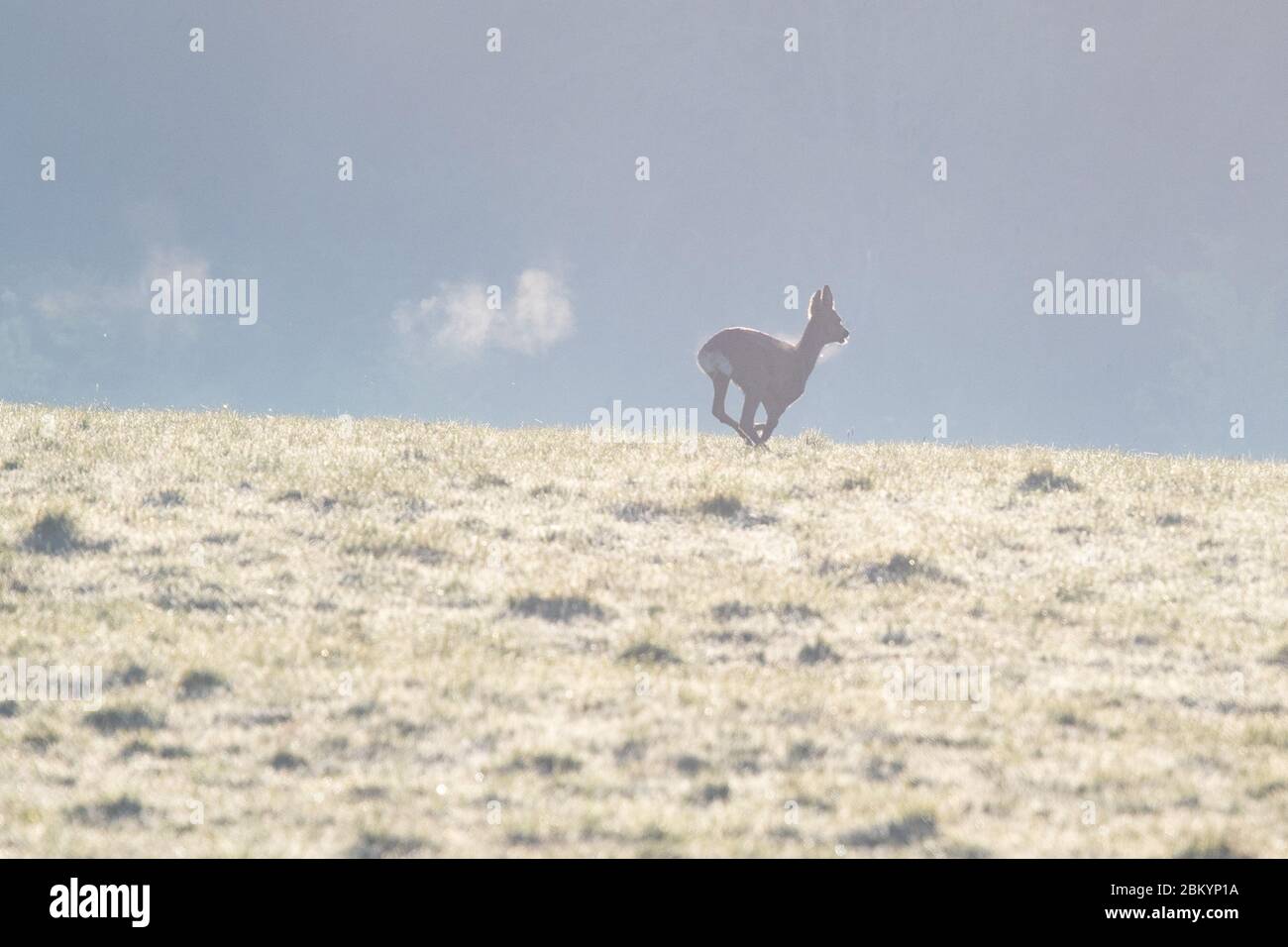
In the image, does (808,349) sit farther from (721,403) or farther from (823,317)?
(721,403)

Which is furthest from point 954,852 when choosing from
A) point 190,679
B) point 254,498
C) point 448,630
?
point 254,498

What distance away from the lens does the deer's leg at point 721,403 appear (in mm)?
20922

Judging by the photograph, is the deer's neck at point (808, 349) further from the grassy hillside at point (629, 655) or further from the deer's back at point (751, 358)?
the grassy hillside at point (629, 655)

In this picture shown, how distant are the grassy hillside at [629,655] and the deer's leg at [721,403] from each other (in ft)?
8.36

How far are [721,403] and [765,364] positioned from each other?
A: 44.0 inches

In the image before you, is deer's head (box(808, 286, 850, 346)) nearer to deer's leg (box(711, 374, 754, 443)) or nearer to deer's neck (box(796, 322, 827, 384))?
deer's neck (box(796, 322, 827, 384))

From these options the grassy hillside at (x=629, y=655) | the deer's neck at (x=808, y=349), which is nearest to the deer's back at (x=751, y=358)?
the deer's neck at (x=808, y=349)

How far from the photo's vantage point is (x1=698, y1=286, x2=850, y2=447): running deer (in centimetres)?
2056

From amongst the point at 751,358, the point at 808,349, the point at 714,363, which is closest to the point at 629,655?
the point at 751,358

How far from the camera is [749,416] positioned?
68.5ft

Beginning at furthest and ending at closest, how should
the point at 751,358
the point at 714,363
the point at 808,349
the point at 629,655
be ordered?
the point at 808,349, the point at 714,363, the point at 751,358, the point at 629,655

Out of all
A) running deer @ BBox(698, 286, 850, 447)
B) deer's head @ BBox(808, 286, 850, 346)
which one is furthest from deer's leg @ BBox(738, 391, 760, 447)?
deer's head @ BBox(808, 286, 850, 346)

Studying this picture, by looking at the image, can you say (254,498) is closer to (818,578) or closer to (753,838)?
(818,578)
